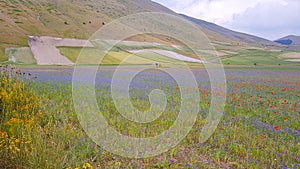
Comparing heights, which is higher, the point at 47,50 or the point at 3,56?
the point at 47,50

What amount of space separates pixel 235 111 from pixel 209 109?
3.08ft

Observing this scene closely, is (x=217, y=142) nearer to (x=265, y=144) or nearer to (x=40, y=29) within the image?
(x=265, y=144)

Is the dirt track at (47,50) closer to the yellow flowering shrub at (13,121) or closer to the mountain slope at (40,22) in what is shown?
the mountain slope at (40,22)

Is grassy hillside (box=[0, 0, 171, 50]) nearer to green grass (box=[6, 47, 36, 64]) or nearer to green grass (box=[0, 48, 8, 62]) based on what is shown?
green grass (box=[0, 48, 8, 62])

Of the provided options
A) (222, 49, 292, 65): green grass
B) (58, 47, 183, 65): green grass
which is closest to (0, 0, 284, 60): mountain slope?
(58, 47, 183, 65): green grass

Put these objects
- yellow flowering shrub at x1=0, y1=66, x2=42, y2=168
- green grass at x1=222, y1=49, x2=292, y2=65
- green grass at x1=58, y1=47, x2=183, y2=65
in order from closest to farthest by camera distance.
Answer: yellow flowering shrub at x1=0, y1=66, x2=42, y2=168 < green grass at x1=58, y1=47, x2=183, y2=65 < green grass at x1=222, y1=49, x2=292, y2=65

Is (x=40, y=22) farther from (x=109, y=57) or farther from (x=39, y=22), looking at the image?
(x=109, y=57)

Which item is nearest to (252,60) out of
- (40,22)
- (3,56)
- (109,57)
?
(109,57)

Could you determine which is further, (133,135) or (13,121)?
(133,135)

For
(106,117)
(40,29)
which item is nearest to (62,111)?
(106,117)

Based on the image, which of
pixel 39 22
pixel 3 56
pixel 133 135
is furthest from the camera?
pixel 39 22

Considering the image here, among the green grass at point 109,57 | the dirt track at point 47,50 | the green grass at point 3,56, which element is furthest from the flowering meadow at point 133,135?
the green grass at point 109,57

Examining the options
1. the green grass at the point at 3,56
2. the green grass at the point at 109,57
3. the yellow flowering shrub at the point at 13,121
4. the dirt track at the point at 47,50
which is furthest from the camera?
the green grass at the point at 109,57

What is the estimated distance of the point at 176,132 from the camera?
6.34 meters
